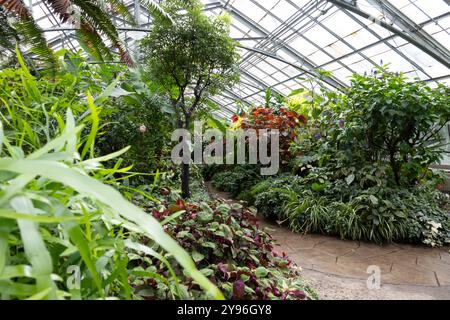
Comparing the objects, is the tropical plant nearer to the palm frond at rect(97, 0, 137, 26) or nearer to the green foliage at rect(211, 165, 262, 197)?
the palm frond at rect(97, 0, 137, 26)

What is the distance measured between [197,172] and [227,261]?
3.80m

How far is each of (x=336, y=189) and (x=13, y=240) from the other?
384 centimetres

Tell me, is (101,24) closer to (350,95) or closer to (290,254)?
(290,254)

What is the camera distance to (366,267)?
2625 millimetres

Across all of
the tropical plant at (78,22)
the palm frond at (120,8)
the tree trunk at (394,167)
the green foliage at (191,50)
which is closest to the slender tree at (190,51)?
the green foliage at (191,50)

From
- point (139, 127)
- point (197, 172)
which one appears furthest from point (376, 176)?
point (139, 127)

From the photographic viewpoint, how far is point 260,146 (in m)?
5.43

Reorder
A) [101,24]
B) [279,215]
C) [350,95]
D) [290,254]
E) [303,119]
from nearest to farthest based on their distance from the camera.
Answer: [101,24]
[290,254]
[279,215]
[350,95]
[303,119]

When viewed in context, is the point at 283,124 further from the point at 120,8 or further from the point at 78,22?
the point at 78,22

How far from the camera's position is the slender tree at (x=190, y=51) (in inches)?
134

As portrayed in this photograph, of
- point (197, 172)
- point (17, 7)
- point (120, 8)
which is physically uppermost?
point (120, 8)

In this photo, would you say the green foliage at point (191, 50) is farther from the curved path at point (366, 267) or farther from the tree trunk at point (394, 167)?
the tree trunk at point (394, 167)

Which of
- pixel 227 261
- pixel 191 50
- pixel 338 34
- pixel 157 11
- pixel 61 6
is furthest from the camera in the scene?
pixel 338 34
